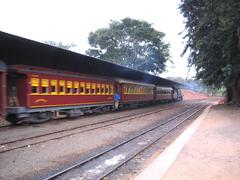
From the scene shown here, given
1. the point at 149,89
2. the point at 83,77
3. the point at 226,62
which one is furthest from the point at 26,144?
the point at 149,89

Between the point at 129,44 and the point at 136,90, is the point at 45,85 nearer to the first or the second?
the point at 136,90

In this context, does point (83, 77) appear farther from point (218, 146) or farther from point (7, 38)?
point (218, 146)

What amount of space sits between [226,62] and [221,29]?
17.1 ft

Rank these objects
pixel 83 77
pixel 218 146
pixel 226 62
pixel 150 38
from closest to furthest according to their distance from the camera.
Result: pixel 218 146
pixel 83 77
pixel 226 62
pixel 150 38

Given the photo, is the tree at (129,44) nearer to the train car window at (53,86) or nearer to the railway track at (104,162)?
the train car window at (53,86)

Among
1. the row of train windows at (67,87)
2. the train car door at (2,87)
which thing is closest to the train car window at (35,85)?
the row of train windows at (67,87)

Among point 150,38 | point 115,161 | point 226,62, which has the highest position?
point 150,38

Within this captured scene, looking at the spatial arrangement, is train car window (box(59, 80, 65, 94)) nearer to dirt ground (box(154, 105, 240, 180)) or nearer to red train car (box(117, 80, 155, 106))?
dirt ground (box(154, 105, 240, 180))

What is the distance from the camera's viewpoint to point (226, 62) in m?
33.4

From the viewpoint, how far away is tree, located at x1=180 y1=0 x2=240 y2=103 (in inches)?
1117

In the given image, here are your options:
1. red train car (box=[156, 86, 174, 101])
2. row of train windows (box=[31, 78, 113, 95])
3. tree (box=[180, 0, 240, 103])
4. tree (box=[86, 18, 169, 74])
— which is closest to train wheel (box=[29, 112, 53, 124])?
row of train windows (box=[31, 78, 113, 95])

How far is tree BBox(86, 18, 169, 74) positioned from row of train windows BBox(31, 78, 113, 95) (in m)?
37.7

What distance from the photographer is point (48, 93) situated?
22.3 metres

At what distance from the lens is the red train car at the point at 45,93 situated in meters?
20.2
